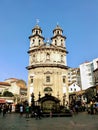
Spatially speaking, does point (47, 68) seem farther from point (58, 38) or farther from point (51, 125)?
point (51, 125)

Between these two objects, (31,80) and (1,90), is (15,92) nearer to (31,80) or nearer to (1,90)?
(1,90)

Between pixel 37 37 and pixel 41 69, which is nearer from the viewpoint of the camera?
pixel 41 69

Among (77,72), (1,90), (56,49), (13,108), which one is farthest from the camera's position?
(77,72)

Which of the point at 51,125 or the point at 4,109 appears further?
the point at 4,109

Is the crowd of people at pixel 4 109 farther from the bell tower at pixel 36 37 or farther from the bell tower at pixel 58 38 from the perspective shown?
the bell tower at pixel 58 38

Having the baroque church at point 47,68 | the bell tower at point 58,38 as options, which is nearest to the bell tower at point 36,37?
the baroque church at point 47,68

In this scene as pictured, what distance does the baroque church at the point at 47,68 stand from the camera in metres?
49.7

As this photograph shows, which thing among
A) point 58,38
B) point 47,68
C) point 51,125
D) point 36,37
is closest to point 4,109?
point 51,125

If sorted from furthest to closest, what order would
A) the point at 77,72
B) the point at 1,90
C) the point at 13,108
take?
the point at 77,72, the point at 1,90, the point at 13,108

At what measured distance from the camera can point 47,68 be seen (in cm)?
5138

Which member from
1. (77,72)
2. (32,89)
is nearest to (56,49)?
(32,89)

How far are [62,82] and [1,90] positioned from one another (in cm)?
4118

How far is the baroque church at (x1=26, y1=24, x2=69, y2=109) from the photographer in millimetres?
49656

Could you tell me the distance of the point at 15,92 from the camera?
8606 cm
